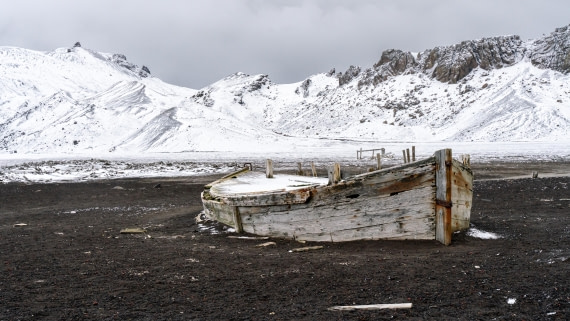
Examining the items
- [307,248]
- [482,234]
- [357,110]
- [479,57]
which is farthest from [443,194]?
[479,57]

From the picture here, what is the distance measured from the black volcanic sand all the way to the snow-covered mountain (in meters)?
55.6

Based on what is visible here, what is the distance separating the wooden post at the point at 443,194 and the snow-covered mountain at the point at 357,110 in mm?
57104

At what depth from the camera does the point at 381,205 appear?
8.00 metres

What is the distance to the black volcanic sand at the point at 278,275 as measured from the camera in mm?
4609

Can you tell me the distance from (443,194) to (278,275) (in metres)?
3.42

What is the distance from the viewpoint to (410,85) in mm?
97188

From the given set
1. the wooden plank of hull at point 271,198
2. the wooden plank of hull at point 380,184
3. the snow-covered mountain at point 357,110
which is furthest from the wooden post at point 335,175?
the snow-covered mountain at point 357,110

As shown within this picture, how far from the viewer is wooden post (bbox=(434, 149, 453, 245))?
748 centimetres

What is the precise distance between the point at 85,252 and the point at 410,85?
96725 millimetres

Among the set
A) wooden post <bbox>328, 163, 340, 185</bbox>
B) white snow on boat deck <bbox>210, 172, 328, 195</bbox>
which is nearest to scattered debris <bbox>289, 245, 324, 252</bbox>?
wooden post <bbox>328, 163, 340, 185</bbox>

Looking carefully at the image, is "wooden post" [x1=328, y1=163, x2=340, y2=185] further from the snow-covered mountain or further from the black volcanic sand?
the snow-covered mountain

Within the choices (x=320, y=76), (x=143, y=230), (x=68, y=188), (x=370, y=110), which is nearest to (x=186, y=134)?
(x=370, y=110)

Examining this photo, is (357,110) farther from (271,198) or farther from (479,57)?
(271,198)

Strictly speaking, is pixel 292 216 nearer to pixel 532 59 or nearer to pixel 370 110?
pixel 370 110
